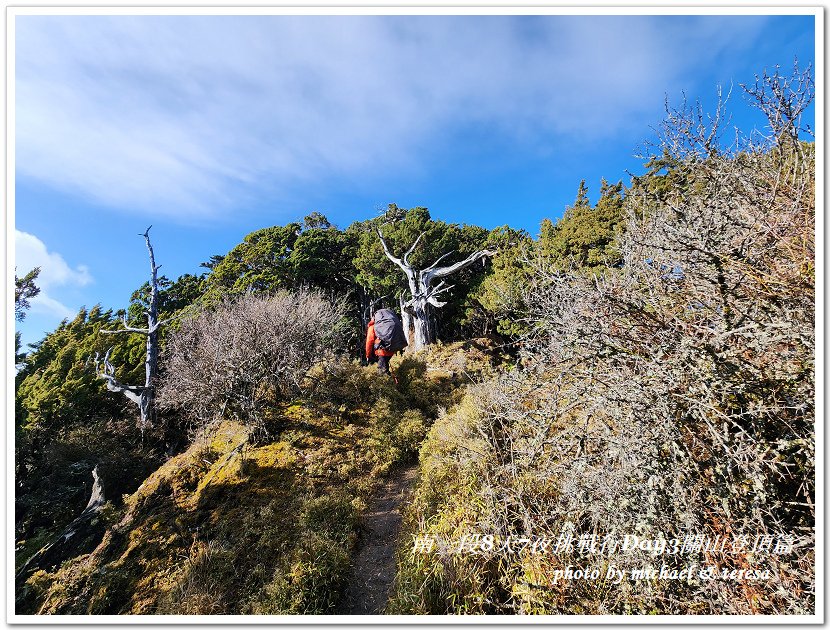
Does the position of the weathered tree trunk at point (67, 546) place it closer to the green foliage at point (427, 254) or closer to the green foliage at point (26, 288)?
the green foliage at point (26, 288)

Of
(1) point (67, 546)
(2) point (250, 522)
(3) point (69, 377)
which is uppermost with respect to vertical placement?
(3) point (69, 377)

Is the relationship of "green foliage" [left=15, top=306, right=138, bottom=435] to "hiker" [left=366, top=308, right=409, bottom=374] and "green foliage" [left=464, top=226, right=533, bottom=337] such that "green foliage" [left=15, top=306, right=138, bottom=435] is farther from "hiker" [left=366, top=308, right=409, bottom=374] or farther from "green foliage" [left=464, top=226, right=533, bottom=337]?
"green foliage" [left=464, top=226, right=533, bottom=337]

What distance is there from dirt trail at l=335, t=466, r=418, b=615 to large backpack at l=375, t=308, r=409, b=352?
11.3 feet

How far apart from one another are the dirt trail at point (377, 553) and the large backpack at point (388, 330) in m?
3.43

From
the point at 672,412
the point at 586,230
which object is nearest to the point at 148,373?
the point at 672,412

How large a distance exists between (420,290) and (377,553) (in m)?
11.4

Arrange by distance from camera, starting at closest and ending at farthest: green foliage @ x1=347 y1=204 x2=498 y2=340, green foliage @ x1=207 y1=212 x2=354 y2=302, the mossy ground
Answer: the mossy ground, green foliage @ x1=347 y1=204 x2=498 y2=340, green foliage @ x1=207 y1=212 x2=354 y2=302

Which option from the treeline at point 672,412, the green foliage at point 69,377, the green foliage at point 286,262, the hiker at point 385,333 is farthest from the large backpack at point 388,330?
the green foliage at point 69,377

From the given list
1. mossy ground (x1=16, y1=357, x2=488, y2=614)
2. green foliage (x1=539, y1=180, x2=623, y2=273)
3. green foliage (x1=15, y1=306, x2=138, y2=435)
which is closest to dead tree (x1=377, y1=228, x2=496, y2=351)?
green foliage (x1=539, y1=180, x2=623, y2=273)

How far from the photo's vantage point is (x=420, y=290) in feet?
50.7

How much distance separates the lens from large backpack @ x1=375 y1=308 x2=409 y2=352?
9.12 meters

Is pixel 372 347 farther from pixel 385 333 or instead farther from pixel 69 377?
pixel 69 377

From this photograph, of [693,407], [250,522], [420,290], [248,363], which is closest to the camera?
[693,407]

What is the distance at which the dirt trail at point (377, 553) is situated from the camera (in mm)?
4426
